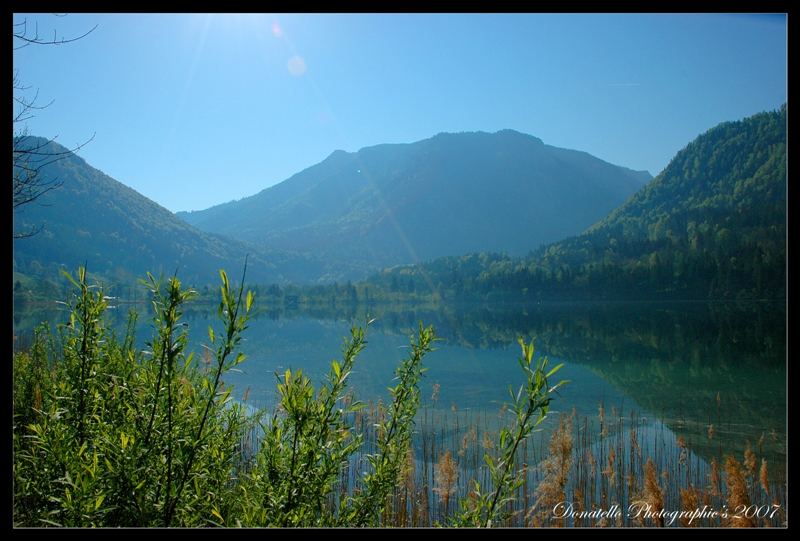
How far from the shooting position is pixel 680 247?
80.2 meters

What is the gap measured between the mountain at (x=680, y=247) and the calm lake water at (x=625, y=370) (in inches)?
305

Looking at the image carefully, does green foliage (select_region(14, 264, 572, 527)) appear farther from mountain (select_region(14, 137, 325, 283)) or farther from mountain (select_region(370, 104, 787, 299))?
mountain (select_region(370, 104, 787, 299))

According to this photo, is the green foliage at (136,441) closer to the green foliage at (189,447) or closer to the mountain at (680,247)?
the green foliage at (189,447)

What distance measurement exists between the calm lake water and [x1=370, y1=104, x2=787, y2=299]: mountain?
774 centimetres

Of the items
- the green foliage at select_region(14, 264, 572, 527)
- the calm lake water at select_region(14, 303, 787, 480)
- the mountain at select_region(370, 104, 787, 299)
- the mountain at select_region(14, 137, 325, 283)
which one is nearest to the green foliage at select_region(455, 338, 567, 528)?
the green foliage at select_region(14, 264, 572, 527)

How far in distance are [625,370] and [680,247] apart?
64804 millimetres

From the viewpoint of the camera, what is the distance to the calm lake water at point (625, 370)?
1477 cm

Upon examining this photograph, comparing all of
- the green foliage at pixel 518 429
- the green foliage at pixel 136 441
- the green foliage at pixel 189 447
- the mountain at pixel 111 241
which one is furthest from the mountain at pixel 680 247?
the mountain at pixel 111 241

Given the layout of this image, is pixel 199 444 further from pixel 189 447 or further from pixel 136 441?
pixel 136 441

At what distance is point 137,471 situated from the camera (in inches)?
111

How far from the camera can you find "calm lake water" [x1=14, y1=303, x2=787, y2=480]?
14773 millimetres

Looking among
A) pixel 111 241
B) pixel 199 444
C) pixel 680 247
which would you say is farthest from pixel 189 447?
pixel 680 247
